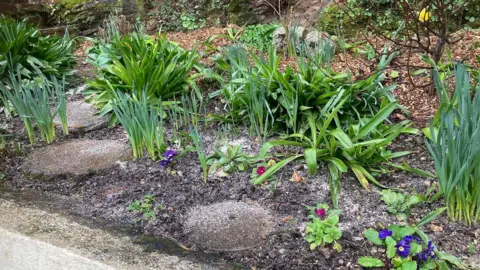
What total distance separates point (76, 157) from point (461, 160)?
1.89m

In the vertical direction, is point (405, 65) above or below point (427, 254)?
above

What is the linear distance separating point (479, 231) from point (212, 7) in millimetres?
4422

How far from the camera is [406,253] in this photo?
5.26 ft

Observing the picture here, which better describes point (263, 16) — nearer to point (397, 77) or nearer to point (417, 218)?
point (397, 77)

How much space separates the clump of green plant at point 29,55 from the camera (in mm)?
3762

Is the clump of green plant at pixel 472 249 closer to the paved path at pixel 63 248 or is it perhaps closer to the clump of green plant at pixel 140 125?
the paved path at pixel 63 248

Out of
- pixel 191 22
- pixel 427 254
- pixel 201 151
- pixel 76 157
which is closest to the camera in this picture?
pixel 427 254

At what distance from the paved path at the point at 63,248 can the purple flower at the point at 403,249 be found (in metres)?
0.64

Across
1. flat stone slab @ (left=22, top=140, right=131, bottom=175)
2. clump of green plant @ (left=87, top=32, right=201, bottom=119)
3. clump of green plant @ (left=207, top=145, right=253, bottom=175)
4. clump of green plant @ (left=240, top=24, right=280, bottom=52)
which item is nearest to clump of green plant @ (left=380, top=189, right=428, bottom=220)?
clump of green plant @ (left=207, top=145, right=253, bottom=175)

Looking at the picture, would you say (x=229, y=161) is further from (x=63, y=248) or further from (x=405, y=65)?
(x=405, y=65)

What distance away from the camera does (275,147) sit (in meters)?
2.58

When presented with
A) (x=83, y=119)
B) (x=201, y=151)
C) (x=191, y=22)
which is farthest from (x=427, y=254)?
(x=191, y=22)

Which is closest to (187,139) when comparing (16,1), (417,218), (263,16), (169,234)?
(169,234)

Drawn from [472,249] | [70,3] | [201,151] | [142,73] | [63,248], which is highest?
[70,3]
